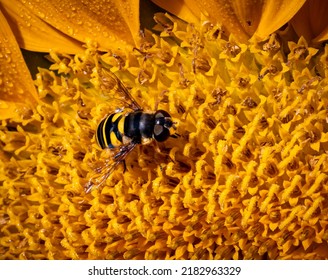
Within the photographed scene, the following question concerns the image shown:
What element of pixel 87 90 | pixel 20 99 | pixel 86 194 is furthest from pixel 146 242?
pixel 20 99

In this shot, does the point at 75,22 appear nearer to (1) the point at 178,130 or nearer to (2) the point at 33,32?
(2) the point at 33,32

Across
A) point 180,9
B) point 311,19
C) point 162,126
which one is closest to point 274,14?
point 311,19

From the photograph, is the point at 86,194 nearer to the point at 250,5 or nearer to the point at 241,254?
the point at 241,254

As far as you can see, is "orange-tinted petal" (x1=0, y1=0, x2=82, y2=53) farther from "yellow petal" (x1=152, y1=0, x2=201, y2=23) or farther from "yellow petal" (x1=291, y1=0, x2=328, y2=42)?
"yellow petal" (x1=291, y1=0, x2=328, y2=42)

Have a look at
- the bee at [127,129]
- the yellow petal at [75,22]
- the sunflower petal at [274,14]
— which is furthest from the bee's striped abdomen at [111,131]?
the sunflower petal at [274,14]

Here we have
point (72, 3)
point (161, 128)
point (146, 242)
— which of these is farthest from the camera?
point (72, 3)

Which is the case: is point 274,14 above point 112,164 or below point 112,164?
above

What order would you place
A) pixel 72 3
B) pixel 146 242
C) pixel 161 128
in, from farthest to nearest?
pixel 72 3 → pixel 146 242 → pixel 161 128

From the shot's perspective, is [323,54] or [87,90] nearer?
[323,54]
